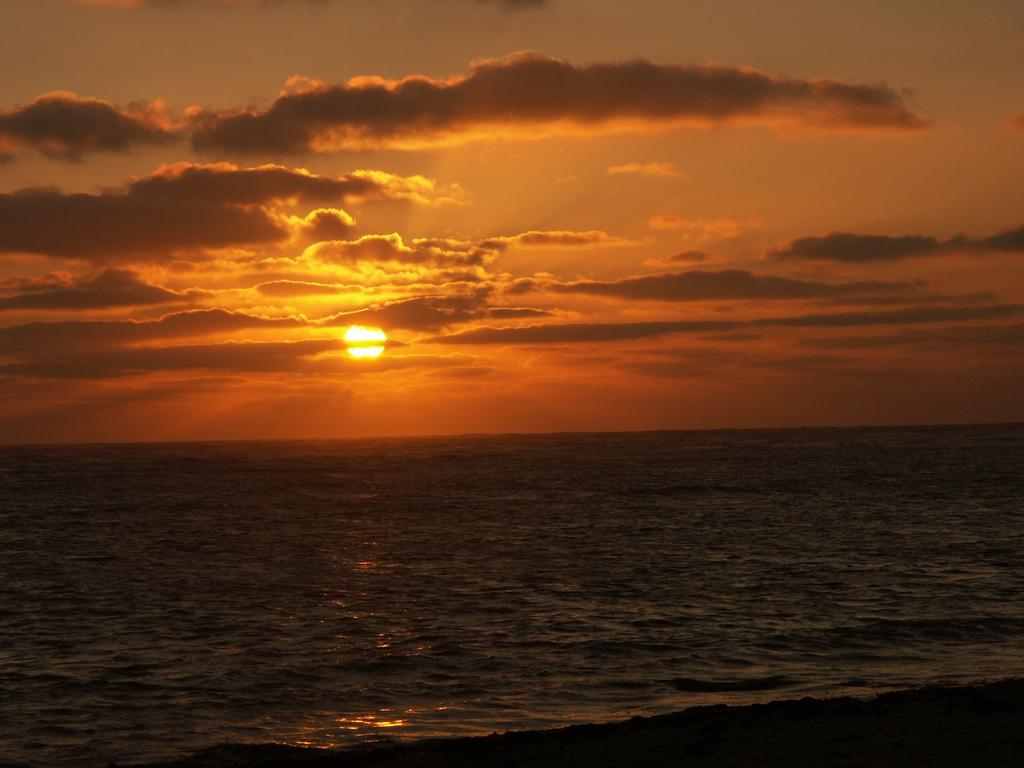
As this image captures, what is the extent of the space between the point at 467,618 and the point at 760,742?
41.9 feet

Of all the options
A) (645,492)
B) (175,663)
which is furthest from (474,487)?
(175,663)

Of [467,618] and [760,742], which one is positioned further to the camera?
[467,618]

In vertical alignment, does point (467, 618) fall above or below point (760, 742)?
below

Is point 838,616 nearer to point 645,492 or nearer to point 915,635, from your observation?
point 915,635

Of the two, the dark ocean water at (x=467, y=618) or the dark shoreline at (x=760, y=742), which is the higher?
the dark shoreline at (x=760, y=742)

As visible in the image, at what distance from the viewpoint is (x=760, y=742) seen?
1310 centimetres

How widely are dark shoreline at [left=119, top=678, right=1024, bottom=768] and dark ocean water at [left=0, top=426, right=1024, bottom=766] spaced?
152 centimetres

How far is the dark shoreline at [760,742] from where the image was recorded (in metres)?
12.3

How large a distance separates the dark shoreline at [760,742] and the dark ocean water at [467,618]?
5.00ft

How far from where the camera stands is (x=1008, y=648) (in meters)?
20.6

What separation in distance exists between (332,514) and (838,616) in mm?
40580

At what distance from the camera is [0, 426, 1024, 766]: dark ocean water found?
17250mm

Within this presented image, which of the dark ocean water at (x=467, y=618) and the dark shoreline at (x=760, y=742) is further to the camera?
the dark ocean water at (x=467, y=618)

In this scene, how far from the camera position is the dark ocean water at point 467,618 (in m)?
17.2
